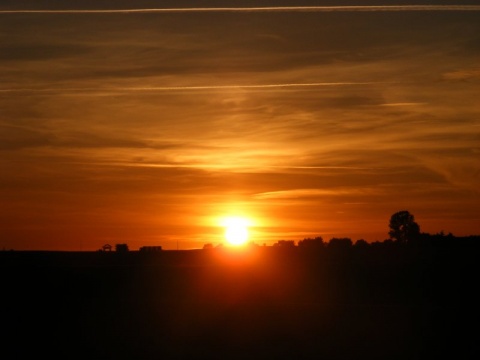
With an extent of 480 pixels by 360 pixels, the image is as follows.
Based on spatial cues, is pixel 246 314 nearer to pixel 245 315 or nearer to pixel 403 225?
pixel 245 315

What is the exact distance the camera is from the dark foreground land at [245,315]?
2402 centimetres

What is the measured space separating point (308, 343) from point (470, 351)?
4.51m

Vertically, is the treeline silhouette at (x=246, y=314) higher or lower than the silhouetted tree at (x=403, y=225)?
lower

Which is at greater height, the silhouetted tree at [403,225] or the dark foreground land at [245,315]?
the silhouetted tree at [403,225]

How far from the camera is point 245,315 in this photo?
31109mm

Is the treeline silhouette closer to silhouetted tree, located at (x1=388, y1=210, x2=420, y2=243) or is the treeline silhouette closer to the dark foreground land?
the dark foreground land

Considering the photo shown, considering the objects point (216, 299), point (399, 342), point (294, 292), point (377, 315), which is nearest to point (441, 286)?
point (294, 292)

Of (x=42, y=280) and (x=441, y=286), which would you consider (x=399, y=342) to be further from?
(x=42, y=280)

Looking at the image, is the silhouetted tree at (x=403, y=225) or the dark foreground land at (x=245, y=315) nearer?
the dark foreground land at (x=245, y=315)

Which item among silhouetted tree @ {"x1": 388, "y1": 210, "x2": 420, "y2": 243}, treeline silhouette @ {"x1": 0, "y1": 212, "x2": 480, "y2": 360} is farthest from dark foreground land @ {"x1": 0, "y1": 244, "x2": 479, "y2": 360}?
silhouetted tree @ {"x1": 388, "y1": 210, "x2": 420, "y2": 243}

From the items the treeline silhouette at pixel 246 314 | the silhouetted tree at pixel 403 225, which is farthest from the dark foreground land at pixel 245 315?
the silhouetted tree at pixel 403 225

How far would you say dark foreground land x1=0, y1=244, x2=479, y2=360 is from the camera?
24016mm

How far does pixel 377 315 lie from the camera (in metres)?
30.3

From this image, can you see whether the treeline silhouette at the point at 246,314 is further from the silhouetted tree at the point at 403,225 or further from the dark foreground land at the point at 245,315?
the silhouetted tree at the point at 403,225
